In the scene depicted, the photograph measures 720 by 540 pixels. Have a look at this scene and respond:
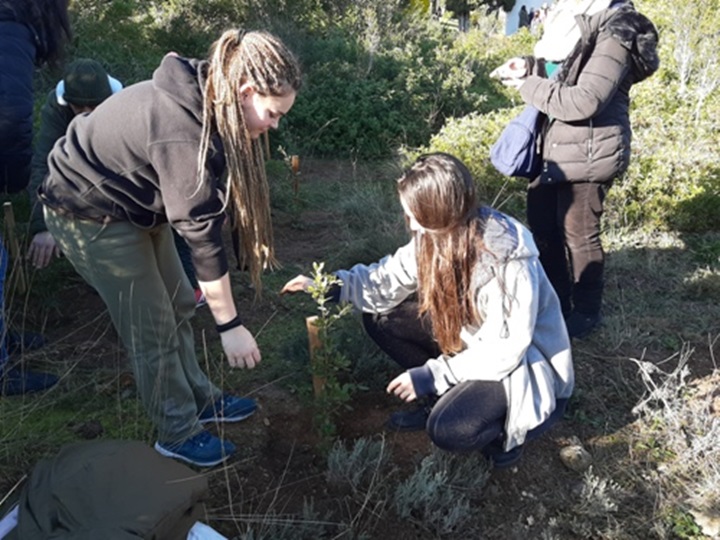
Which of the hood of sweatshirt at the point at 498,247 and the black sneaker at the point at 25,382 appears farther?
the black sneaker at the point at 25,382

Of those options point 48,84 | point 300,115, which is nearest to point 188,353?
point 48,84

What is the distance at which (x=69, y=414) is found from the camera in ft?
9.04

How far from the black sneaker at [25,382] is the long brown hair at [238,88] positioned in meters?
1.51

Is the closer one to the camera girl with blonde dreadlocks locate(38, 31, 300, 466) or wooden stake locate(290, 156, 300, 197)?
girl with blonde dreadlocks locate(38, 31, 300, 466)

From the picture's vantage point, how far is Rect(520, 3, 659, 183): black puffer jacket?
9.15 feet

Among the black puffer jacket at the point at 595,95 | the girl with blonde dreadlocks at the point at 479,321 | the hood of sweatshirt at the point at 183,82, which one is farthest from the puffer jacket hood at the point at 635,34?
the hood of sweatshirt at the point at 183,82

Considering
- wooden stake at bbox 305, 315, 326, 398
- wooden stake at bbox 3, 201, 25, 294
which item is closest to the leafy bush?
wooden stake at bbox 305, 315, 326, 398

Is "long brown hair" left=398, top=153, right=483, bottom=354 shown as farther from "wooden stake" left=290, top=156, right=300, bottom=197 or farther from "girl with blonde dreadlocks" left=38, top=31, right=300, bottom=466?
"wooden stake" left=290, top=156, right=300, bottom=197

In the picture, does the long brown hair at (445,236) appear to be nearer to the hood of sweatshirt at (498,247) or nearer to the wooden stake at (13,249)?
the hood of sweatshirt at (498,247)

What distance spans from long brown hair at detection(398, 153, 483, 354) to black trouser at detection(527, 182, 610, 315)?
1078mm

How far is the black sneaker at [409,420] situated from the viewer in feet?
8.70

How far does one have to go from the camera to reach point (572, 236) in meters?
3.17

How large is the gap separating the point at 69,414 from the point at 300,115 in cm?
576

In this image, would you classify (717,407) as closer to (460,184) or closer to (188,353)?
(460,184)
